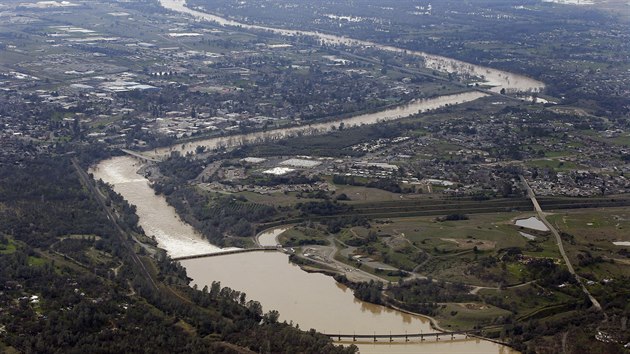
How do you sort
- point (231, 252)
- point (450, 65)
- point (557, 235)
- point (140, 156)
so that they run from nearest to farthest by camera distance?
point (231, 252), point (557, 235), point (140, 156), point (450, 65)

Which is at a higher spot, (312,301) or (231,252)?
(312,301)

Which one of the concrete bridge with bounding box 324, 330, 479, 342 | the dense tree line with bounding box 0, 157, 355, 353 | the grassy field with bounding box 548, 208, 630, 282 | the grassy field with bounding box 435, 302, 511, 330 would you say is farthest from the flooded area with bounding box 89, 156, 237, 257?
the grassy field with bounding box 548, 208, 630, 282

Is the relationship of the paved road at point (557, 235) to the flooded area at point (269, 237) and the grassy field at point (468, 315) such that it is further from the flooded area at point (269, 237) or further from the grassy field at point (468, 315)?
the flooded area at point (269, 237)

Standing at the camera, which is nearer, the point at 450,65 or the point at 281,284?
the point at 281,284

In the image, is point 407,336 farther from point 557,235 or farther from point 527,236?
point 557,235

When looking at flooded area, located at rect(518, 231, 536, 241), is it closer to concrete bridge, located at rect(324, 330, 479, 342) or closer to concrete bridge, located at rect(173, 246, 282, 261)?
concrete bridge, located at rect(324, 330, 479, 342)

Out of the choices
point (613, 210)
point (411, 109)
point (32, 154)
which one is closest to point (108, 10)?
point (411, 109)

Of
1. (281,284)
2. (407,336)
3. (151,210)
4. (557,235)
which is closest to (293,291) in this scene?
(281,284)
